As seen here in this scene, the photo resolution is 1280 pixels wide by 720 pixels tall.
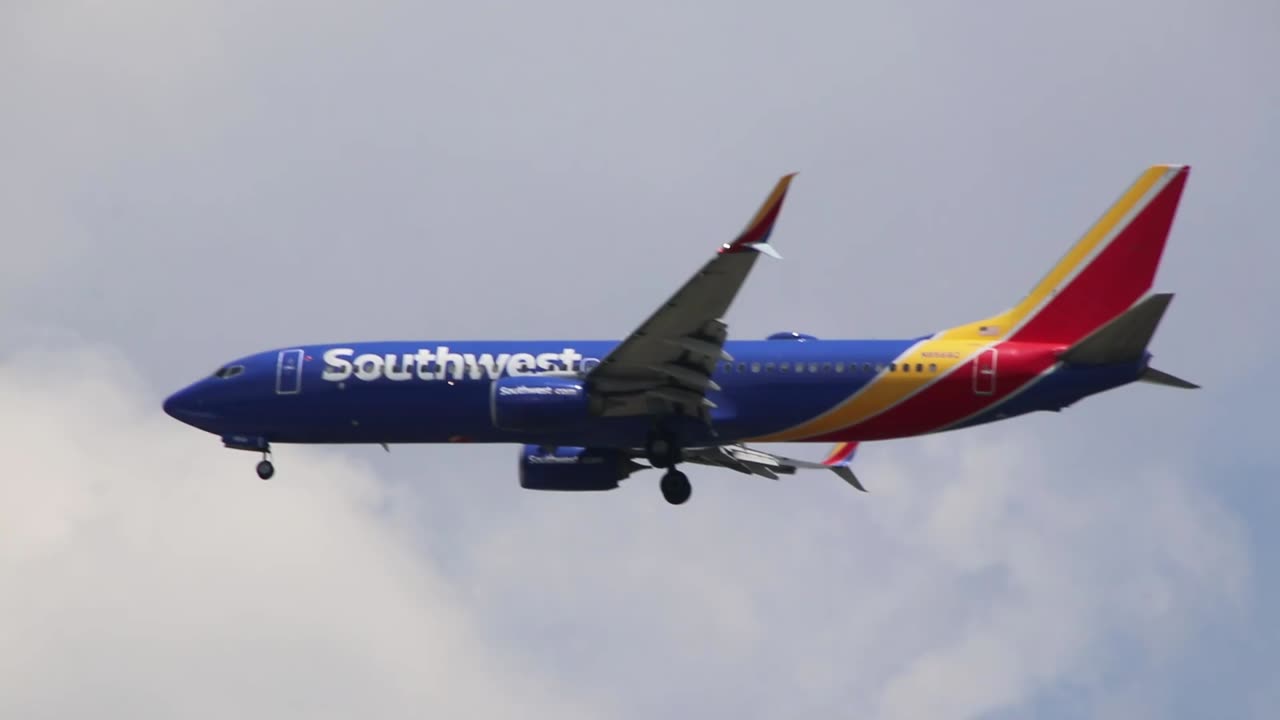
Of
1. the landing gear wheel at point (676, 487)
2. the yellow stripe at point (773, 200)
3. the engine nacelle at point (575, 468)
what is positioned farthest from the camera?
the engine nacelle at point (575, 468)

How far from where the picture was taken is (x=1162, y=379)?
5134 centimetres

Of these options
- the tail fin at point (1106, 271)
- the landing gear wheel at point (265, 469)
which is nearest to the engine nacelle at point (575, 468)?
the landing gear wheel at point (265, 469)

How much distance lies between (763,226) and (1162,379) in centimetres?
1124

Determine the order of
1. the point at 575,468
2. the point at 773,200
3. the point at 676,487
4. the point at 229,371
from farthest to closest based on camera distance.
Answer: the point at 575,468 → the point at 229,371 → the point at 676,487 → the point at 773,200

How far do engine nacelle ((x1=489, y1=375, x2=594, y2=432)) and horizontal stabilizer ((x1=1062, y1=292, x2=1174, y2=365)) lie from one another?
1152 cm

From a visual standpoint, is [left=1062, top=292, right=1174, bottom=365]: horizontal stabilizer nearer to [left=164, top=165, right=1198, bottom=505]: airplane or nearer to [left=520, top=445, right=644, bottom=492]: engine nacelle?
[left=164, top=165, right=1198, bottom=505]: airplane

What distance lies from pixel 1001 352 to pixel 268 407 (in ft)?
60.5

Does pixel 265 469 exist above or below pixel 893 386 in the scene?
below

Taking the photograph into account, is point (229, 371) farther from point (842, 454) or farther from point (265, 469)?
point (842, 454)

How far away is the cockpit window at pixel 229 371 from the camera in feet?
187

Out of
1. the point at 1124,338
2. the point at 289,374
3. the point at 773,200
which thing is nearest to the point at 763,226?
the point at 773,200

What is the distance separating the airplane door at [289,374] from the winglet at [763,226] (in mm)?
14044

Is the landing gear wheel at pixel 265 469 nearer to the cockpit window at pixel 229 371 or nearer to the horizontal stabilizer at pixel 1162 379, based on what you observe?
the cockpit window at pixel 229 371

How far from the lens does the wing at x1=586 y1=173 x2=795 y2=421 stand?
46916 millimetres
